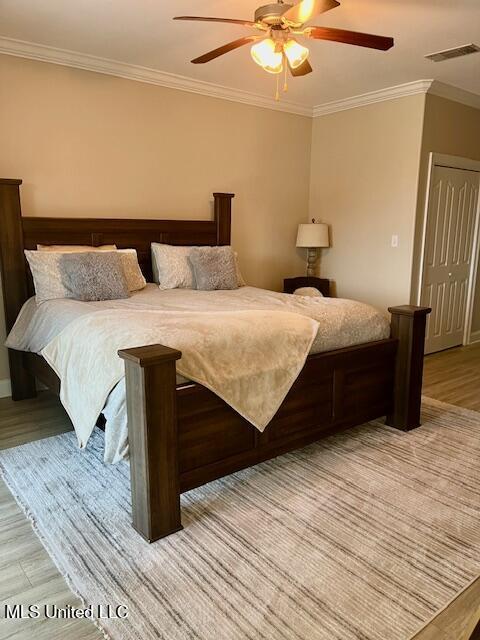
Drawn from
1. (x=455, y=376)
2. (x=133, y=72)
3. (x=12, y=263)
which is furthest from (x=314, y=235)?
(x=12, y=263)

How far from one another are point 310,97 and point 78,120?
239 centimetres

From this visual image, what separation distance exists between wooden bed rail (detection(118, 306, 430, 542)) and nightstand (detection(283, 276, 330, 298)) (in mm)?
2181

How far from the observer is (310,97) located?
4809 mm

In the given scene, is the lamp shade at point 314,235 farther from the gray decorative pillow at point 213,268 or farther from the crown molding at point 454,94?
the crown molding at point 454,94

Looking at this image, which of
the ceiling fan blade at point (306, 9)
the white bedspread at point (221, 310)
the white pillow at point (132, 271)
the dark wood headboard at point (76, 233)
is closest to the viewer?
the ceiling fan blade at point (306, 9)

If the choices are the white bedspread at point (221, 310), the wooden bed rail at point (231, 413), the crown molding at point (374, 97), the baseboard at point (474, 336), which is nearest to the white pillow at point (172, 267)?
the white bedspread at point (221, 310)

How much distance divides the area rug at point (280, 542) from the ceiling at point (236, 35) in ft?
8.83

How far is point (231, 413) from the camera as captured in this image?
230cm

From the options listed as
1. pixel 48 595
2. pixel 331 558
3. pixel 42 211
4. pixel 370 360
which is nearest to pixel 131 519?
pixel 48 595

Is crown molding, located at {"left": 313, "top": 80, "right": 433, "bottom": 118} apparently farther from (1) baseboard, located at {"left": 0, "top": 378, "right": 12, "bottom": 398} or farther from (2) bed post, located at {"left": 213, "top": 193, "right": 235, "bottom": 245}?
(1) baseboard, located at {"left": 0, "top": 378, "right": 12, "bottom": 398}

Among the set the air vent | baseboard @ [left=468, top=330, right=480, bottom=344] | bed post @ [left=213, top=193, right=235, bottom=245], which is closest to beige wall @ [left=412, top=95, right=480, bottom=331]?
the air vent

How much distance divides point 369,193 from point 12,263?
11.5ft

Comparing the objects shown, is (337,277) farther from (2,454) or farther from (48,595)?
(48,595)

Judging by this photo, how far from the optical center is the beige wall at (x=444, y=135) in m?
4.41
